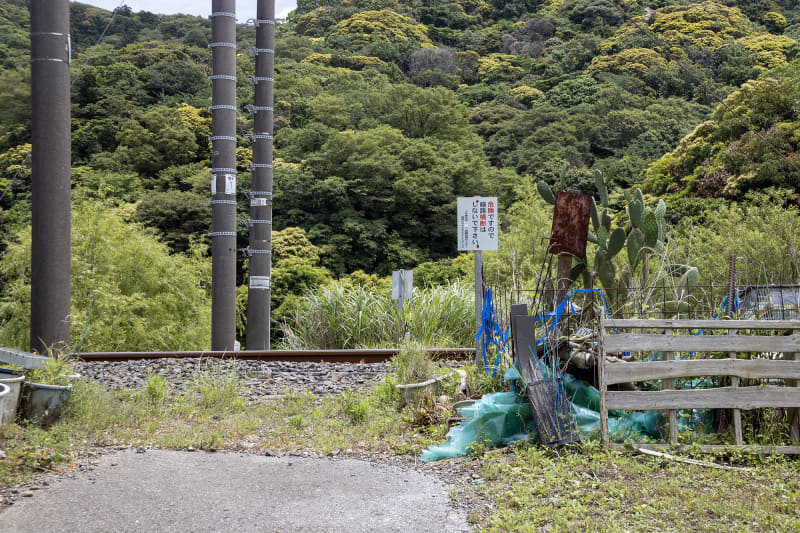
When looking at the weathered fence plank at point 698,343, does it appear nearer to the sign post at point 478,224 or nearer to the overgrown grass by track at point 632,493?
the overgrown grass by track at point 632,493

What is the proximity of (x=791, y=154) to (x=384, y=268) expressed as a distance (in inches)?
699

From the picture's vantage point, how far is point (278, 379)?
27.2 ft

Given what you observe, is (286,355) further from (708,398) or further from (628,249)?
(708,398)

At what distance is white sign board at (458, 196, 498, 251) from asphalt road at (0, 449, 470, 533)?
340 centimetres

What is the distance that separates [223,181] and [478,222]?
4.33 metres

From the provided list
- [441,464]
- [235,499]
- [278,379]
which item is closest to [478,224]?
[278,379]

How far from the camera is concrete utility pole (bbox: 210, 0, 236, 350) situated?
33.5 ft

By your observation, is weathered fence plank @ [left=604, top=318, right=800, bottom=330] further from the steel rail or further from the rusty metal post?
the steel rail

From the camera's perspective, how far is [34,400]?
18.9ft

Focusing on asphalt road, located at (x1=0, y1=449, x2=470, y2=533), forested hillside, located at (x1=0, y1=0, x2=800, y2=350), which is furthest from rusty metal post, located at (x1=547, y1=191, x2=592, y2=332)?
forested hillside, located at (x1=0, y1=0, x2=800, y2=350)

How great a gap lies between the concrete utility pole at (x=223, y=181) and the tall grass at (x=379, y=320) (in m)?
1.59

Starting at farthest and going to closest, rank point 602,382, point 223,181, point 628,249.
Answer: point 223,181, point 628,249, point 602,382

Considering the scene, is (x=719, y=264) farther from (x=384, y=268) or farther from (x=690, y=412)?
(x=384, y=268)

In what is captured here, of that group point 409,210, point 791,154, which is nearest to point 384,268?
point 409,210
